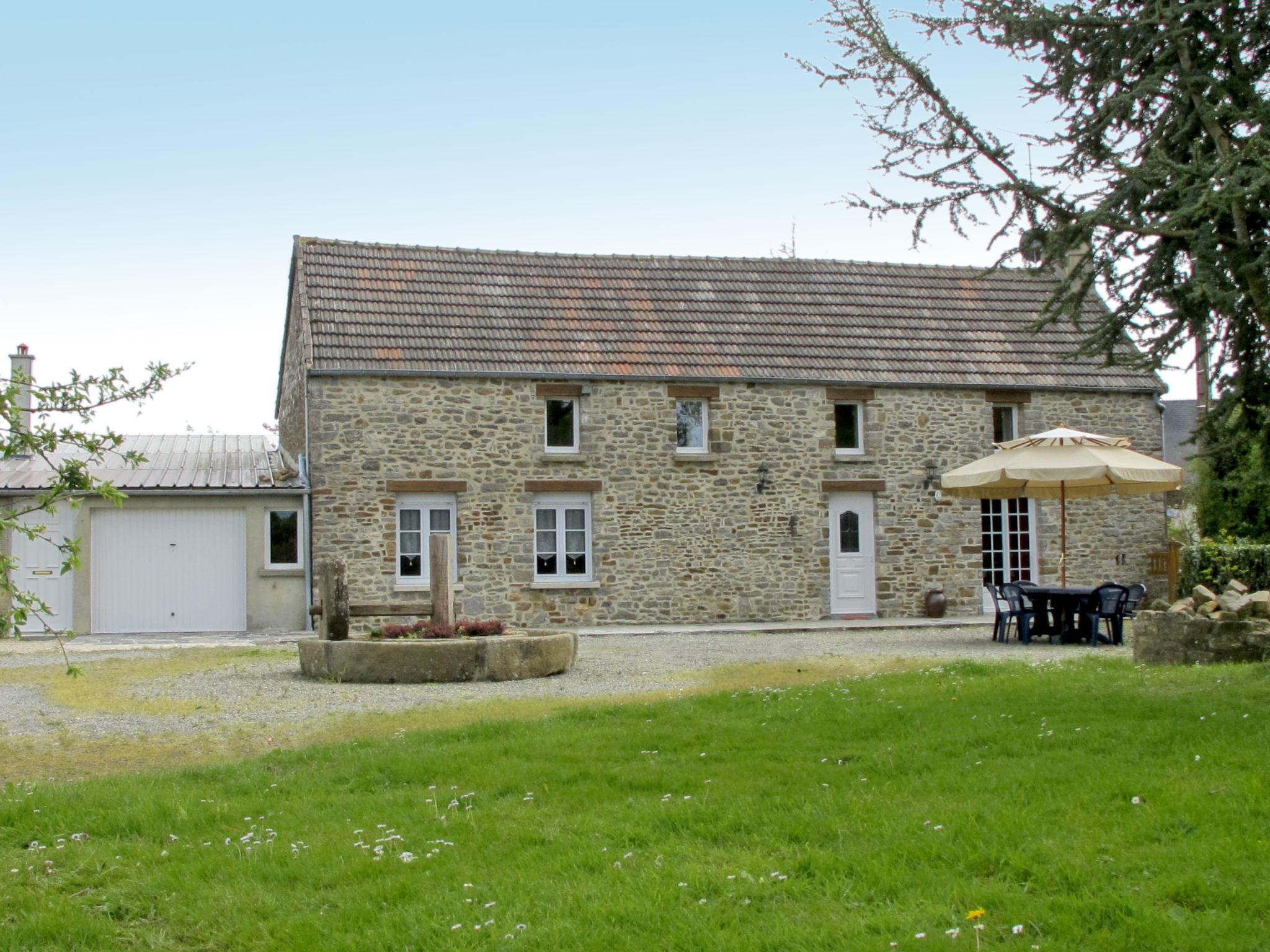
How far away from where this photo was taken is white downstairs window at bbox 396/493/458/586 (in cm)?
2055

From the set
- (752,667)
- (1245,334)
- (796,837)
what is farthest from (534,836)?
(752,667)

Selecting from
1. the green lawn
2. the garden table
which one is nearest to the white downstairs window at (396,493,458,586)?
the garden table

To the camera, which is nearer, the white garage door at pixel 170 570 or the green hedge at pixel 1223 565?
the white garage door at pixel 170 570

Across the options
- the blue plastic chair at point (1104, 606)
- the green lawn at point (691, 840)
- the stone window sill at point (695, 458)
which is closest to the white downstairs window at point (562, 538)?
the stone window sill at point (695, 458)

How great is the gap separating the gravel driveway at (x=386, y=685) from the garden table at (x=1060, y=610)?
36 centimetres

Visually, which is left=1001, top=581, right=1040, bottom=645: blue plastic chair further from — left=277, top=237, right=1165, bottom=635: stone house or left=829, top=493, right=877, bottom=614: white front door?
left=277, top=237, right=1165, bottom=635: stone house

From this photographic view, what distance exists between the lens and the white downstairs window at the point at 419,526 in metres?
20.5

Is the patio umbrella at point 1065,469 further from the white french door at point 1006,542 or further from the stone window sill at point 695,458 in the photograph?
the white french door at point 1006,542

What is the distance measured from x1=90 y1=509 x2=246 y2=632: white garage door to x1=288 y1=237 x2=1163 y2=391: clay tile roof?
3.33m

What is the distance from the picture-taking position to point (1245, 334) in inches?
353

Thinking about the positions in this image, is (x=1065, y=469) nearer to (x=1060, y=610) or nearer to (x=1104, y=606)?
(x=1104, y=606)

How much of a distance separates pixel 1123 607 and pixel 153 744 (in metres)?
11.9

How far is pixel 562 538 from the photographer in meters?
21.2

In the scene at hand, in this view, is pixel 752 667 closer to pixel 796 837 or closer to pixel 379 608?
pixel 379 608
